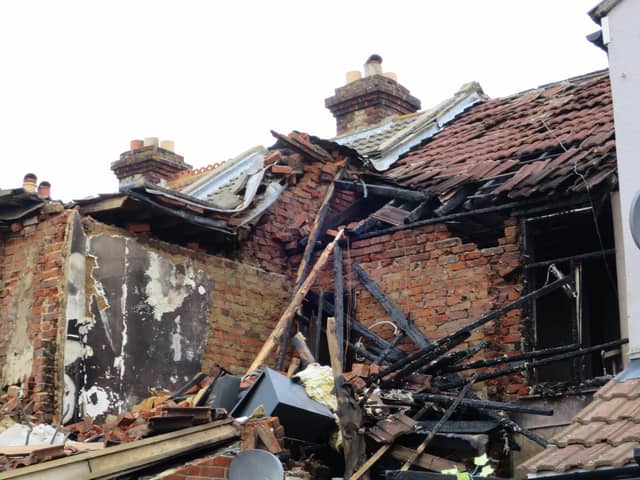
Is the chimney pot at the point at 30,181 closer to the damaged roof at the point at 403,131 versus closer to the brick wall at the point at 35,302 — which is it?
the brick wall at the point at 35,302

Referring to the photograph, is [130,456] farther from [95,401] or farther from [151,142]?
[151,142]

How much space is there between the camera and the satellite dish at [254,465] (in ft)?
28.5

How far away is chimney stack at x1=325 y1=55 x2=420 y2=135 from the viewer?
1795 cm

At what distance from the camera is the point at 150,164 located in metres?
18.1

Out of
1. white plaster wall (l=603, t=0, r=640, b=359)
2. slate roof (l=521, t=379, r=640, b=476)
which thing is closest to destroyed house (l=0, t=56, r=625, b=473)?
white plaster wall (l=603, t=0, r=640, b=359)

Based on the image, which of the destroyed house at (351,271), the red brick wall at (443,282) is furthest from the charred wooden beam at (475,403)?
the red brick wall at (443,282)

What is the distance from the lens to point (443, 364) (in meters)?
11.1

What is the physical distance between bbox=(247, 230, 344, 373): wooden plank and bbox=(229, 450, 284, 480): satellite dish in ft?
8.95

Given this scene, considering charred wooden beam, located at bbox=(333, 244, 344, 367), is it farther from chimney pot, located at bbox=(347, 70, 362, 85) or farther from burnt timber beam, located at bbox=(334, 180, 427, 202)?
chimney pot, located at bbox=(347, 70, 362, 85)

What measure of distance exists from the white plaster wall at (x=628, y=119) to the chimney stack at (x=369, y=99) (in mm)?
9298

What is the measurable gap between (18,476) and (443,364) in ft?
15.0

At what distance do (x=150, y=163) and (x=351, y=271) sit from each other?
245 inches

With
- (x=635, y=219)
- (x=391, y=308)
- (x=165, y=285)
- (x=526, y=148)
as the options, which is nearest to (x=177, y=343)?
(x=165, y=285)

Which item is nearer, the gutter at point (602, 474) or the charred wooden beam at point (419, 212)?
the gutter at point (602, 474)
